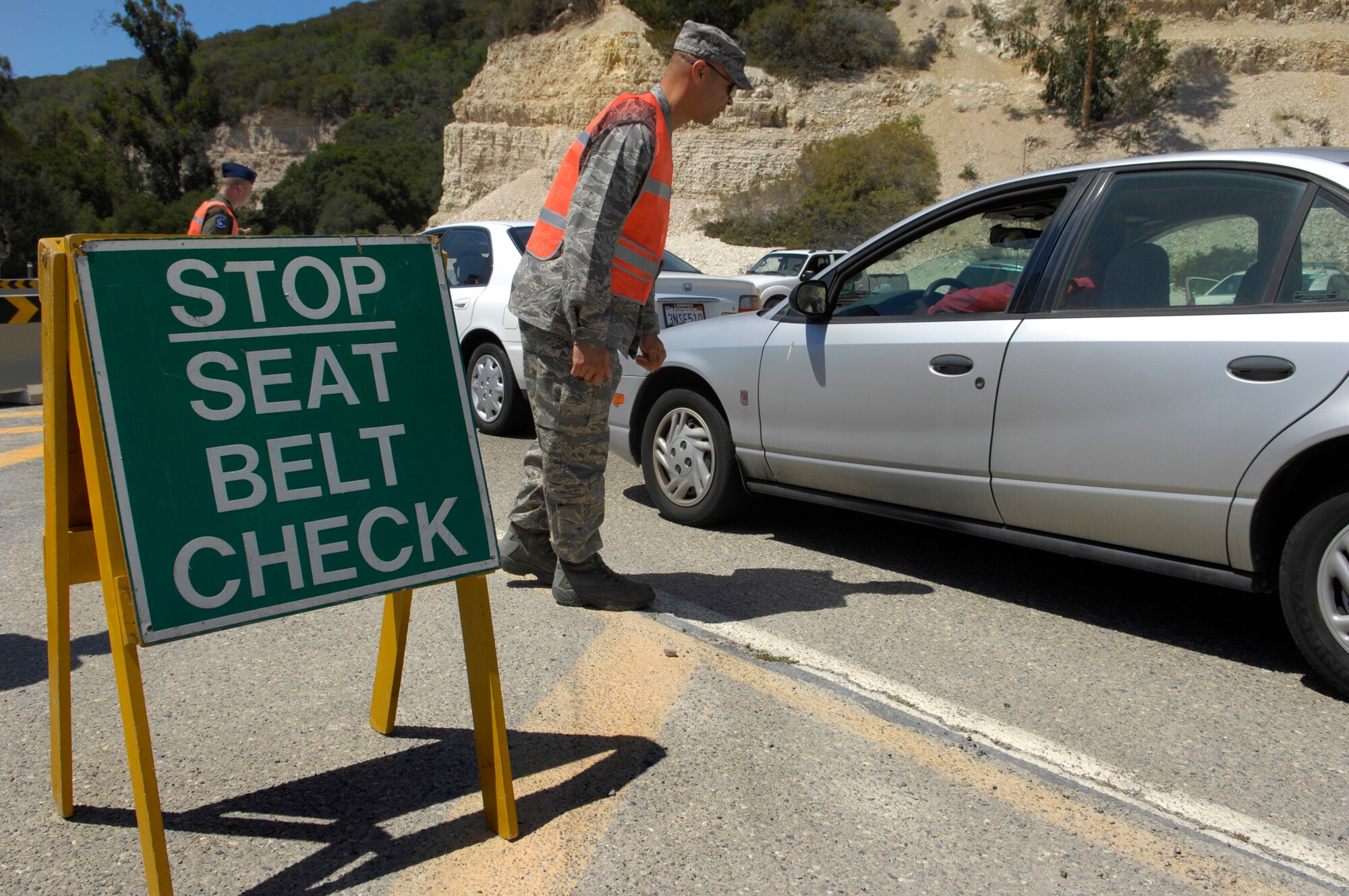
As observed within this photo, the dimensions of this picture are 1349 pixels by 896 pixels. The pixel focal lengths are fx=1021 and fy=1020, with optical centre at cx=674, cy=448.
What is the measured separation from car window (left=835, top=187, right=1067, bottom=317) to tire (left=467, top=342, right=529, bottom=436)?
3507mm

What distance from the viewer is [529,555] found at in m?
4.27

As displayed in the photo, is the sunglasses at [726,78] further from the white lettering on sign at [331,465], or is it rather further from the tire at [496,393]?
the tire at [496,393]

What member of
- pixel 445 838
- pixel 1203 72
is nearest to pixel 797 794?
pixel 445 838

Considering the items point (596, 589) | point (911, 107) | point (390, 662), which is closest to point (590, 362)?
point (596, 589)

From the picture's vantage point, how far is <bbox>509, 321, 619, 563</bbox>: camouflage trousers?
3680 millimetres

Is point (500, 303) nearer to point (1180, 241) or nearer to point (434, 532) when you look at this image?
point (1180, 241)

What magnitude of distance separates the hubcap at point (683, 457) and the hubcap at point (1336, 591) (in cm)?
264

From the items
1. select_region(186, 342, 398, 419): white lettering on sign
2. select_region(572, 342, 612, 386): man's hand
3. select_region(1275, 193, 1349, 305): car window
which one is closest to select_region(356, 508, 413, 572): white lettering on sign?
select_region(186, 342, 398, 419): white lettering on sign

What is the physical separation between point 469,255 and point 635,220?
4.62m

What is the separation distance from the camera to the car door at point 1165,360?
3.18 m

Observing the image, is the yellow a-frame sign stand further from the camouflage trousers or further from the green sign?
the camouflage trousers

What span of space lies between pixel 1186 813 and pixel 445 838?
1.86 meters

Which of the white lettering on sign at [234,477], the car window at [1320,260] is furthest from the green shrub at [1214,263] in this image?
the white lettering on sign at [234,477]

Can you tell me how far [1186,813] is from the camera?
2.60 m
